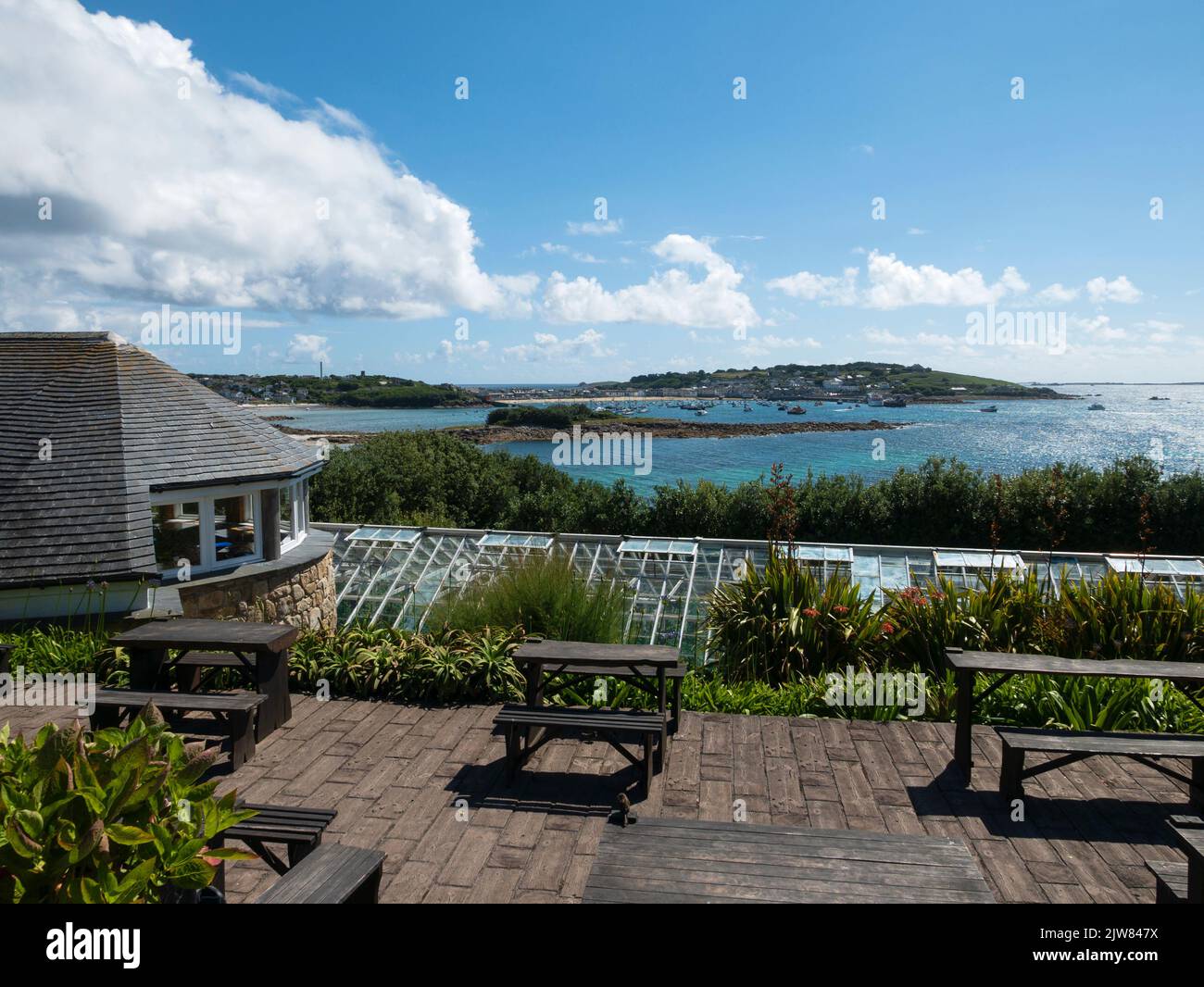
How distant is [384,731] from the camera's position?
6.13 metres

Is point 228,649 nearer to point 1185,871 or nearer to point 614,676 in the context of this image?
point 614,676

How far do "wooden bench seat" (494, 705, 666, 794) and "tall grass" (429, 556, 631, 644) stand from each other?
1.84m

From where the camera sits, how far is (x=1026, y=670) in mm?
5258

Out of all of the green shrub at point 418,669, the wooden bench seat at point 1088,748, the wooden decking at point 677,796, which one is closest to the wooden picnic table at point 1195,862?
the wooden decking at point 677,796

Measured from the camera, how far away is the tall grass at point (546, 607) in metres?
7.42

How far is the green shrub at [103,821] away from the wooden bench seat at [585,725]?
2866mm

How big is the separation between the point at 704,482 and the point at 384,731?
2024 centimetres

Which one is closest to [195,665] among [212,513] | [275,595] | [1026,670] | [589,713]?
[589,713]

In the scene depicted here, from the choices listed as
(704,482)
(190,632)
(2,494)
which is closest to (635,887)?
(190,632)

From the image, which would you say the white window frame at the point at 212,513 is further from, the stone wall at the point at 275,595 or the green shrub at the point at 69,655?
the green shrub at the point at 69,655

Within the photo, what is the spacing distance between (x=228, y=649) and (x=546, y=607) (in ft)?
9.22

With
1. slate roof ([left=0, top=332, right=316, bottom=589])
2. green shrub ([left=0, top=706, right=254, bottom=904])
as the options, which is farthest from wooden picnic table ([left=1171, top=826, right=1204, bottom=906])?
slate roof ([left=0, top=332, right=316, bottom=589])
